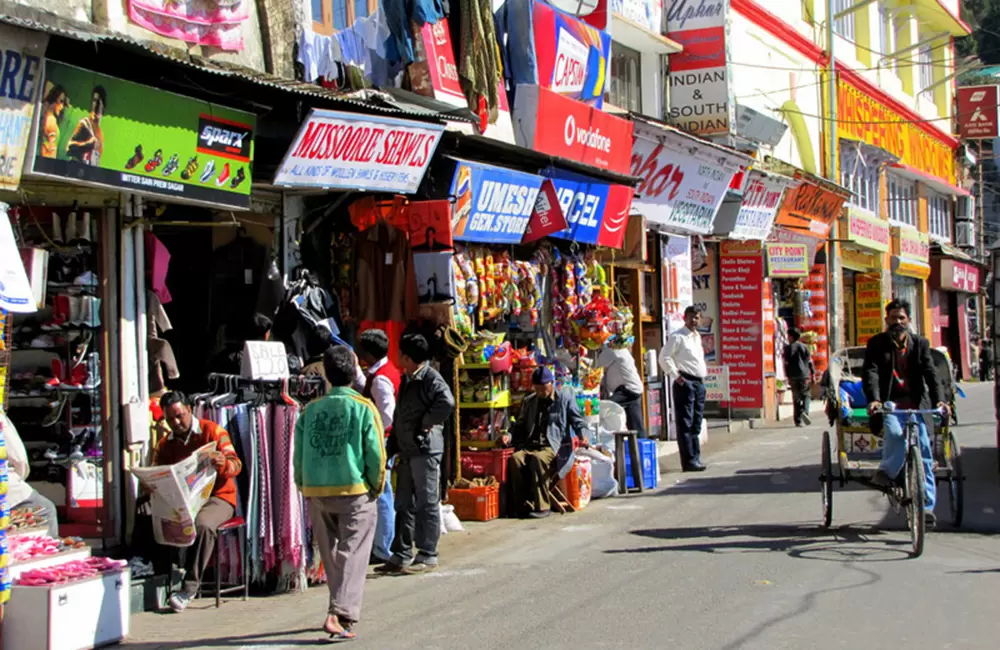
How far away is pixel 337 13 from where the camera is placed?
38.0ft

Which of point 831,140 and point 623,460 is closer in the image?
point 623,460

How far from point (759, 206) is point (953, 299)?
22294 millimetres

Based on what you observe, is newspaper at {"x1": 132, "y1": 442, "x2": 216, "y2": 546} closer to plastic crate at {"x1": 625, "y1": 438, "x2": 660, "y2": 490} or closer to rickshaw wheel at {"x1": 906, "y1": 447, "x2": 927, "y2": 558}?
rickshaw wheel at {"x1": 906, "y1": 447, "x2": 927, "y2": 558}

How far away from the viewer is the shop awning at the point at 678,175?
696 inches

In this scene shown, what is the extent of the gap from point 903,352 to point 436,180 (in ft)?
16.0

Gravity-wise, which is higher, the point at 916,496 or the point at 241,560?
the point at 916,496

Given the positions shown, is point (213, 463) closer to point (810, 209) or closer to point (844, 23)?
point (810, 209)

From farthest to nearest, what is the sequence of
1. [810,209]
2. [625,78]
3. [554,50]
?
[810,209] < [625,78] < [554,50]

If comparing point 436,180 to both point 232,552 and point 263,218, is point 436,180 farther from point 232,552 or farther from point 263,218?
point 232,552

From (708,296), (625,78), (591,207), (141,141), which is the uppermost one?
(625,78)

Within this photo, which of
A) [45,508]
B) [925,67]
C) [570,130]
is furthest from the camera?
[925,67]

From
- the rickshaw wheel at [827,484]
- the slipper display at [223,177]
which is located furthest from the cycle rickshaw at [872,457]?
the slipper display at [223,177]

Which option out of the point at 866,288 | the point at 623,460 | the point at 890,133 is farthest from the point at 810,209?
the point at 623,460

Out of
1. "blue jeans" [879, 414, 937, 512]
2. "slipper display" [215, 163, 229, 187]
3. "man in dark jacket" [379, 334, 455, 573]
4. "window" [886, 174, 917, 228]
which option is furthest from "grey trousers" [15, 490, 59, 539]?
"window" [886, 174, 917, 228]
